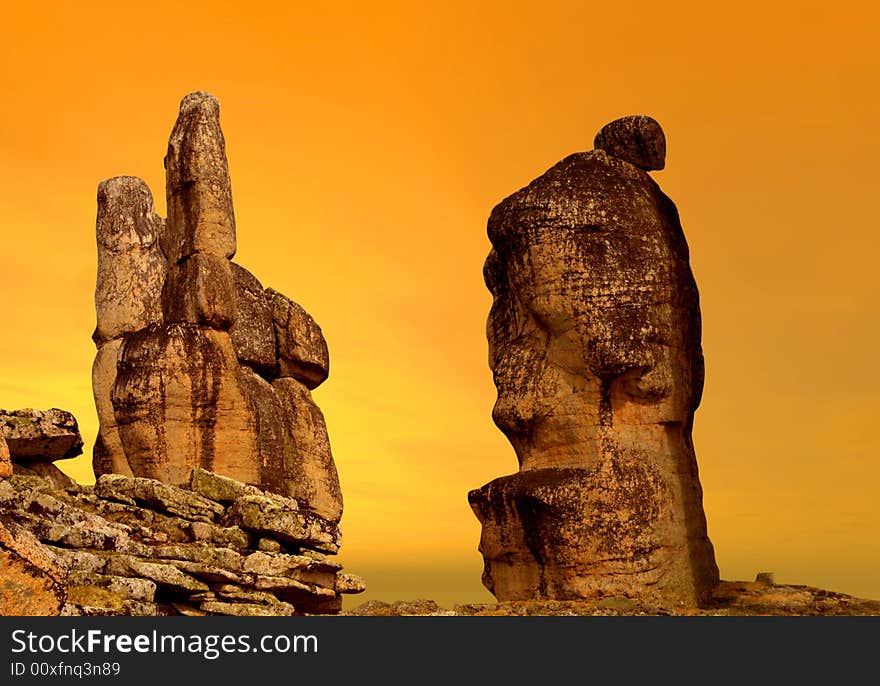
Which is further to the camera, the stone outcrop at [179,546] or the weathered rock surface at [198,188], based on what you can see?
the weathered rock surface at [198,188]

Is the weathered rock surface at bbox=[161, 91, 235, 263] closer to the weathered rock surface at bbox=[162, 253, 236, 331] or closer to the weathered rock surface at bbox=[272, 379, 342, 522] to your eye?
the weathered rock surface at bbox=[162, 253, 236, 331]

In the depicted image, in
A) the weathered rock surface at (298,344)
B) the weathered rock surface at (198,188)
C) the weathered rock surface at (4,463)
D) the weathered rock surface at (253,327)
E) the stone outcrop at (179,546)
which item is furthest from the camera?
the weathered rock surface at (298,344)

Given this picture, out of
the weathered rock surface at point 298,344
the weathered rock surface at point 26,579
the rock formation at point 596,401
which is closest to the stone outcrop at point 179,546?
the weathered rock surface at point 26,579

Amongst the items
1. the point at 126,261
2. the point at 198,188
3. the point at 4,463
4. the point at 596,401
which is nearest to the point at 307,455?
the point at 126,261

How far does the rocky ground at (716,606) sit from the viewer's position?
23547mm

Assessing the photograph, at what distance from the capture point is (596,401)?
2592cm

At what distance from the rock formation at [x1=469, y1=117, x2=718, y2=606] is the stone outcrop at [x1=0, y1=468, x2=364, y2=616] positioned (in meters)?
5.10

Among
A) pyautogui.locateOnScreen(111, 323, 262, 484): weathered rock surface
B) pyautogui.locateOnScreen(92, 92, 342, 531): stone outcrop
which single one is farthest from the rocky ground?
pyautogui.locateOnScreen(92, 92, 342, 531): stone outcrop

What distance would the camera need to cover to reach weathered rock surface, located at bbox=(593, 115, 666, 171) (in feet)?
92.1

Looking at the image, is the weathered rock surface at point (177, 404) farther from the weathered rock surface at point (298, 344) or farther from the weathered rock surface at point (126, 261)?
the weathered rock surface at point (298, 344)

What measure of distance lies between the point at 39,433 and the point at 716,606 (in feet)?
36.7

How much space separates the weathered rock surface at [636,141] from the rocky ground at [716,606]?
306 inches

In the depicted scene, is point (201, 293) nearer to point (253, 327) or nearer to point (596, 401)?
point (253, 327)

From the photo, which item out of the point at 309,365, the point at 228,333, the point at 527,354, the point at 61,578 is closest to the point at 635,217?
the point at 527,354
